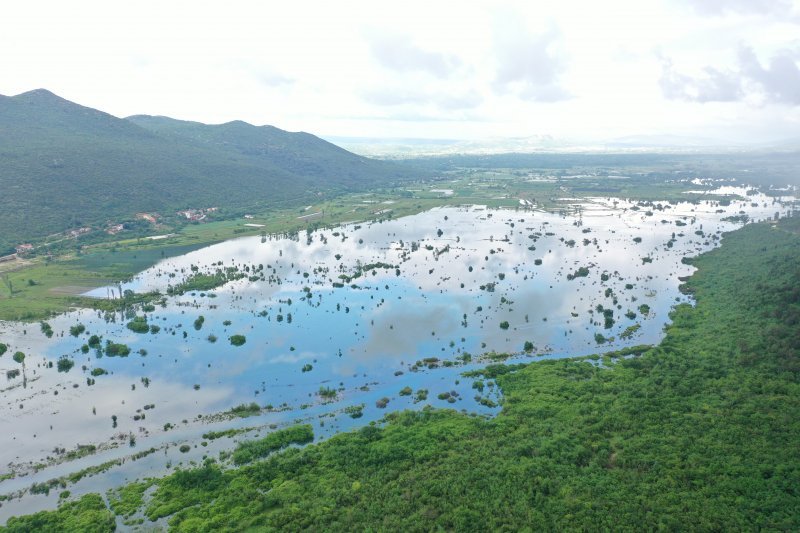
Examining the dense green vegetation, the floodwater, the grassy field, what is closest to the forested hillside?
the dense green vegetation

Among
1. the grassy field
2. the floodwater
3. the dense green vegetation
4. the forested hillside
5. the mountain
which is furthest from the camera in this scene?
the mountain

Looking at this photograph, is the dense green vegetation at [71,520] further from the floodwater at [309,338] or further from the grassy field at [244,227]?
the grassy field at [244,227]

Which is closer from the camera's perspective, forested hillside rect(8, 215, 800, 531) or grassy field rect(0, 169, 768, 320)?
forested hillside rect(8, 215, 800, 531)

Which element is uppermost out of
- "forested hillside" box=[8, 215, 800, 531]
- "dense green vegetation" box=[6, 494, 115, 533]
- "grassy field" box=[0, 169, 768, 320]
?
"grassy field" box=[0, 169, 768, 320]

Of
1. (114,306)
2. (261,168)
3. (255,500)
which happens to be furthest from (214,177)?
(255,500)

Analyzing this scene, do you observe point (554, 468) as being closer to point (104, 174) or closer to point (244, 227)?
point (244, 227)

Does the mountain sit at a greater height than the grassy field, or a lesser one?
greater

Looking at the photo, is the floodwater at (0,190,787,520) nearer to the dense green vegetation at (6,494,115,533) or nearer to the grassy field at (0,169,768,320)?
the dense green vegetation at (6,494,115,533)
